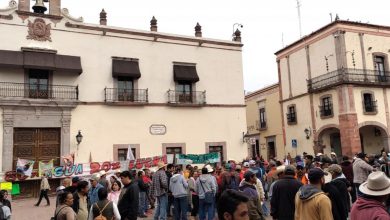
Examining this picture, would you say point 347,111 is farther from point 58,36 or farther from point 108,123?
point 58,36

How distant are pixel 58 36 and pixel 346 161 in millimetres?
14664

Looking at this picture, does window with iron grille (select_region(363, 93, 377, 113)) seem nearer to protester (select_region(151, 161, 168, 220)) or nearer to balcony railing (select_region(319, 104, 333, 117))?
balcony railing (select_region(319, 104, 333, 117))

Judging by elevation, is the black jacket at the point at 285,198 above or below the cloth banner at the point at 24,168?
below

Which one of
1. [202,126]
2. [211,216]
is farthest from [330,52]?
[211,216]

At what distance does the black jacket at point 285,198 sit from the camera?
5906mm

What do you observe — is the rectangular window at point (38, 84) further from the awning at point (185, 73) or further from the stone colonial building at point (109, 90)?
the awning at point (185, 73)

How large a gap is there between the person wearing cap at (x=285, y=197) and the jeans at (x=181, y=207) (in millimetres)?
4309

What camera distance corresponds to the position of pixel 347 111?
25.5 metres

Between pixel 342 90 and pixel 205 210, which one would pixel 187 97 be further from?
pixel 342 90

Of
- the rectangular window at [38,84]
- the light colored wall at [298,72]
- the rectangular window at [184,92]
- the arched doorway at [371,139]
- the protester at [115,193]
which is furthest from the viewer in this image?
the light colored wall at [298,72]

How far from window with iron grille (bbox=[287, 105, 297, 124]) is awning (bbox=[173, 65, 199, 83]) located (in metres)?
13.4

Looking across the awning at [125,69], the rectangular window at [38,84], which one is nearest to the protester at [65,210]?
the rectangular window at [38,84]

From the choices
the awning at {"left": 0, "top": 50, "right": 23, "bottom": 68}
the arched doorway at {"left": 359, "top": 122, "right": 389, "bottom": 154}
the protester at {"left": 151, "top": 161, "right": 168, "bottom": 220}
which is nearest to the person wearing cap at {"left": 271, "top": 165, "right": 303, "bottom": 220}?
the protester at {"left": 151, "top": 161, "right": 168, "bottom": 220}

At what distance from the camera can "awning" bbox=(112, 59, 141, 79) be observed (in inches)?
742
